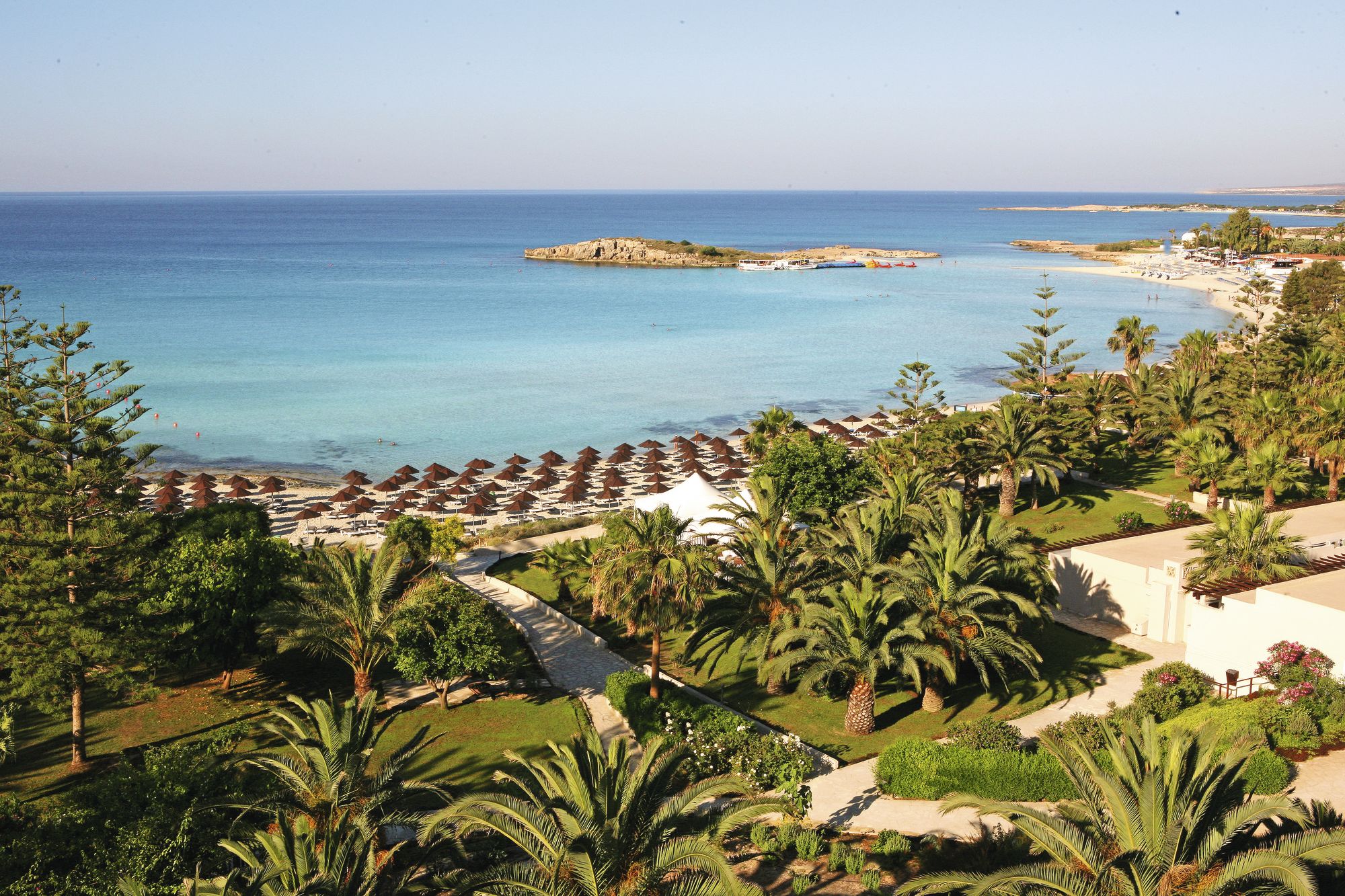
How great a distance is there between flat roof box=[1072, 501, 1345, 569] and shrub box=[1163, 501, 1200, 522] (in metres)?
2.21

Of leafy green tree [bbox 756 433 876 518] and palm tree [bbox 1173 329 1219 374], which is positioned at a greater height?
palm tree [bbox 1173 329 1219 374]

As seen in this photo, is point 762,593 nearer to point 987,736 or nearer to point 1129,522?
point 987,736

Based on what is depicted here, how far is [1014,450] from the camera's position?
2783 centimetres

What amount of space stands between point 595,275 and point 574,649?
313ft

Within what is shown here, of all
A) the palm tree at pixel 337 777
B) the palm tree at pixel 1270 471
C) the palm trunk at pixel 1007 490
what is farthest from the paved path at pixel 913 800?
the palm trunk at pixel 1007 490

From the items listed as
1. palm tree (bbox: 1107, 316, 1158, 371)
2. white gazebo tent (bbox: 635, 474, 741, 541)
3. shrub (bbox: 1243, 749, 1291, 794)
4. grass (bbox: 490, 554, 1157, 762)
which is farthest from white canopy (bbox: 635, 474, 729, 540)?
palm tree (bbox: 1107, 316, 1158, 371)

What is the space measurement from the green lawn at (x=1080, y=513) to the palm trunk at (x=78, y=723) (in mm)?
20231

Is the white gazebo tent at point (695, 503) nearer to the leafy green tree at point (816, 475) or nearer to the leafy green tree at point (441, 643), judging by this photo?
the leafy green tree at point (816, 475)

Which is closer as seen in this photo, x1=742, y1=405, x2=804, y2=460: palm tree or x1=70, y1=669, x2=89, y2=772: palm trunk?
x1=70, y1=669, x2=89, y2=772: palm trunk

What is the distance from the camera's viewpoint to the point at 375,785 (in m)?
11.8

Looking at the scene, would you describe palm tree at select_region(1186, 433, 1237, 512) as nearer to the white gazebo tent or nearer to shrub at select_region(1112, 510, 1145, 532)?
shrub at select_region(1112, 510, 1145, 532)

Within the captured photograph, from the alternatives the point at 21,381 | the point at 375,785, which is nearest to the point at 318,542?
the point at 21,381

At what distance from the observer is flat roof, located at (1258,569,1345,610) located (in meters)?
16.8

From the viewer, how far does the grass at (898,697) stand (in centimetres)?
1684
